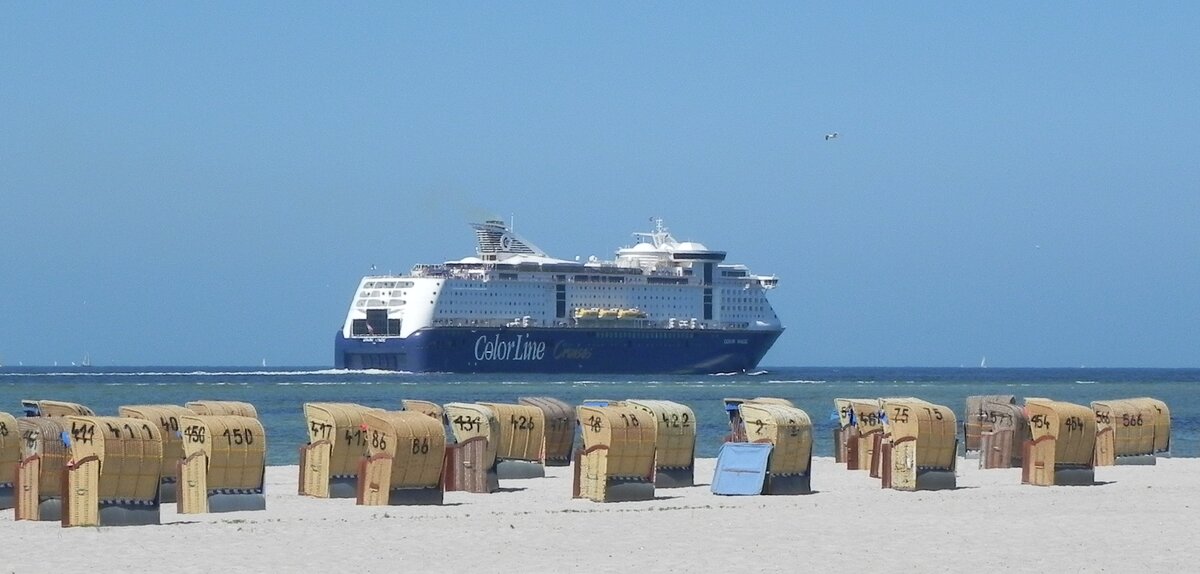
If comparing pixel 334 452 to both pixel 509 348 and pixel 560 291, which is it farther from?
pixel 560 291

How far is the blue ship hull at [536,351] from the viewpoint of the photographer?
97250mm

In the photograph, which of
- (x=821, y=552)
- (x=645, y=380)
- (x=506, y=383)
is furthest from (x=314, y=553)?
(x=645, y=380)

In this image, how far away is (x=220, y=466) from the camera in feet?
65.3

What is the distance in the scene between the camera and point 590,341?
330 feet

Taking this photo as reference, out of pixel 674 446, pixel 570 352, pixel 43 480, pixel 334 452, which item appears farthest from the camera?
pixel 570 352

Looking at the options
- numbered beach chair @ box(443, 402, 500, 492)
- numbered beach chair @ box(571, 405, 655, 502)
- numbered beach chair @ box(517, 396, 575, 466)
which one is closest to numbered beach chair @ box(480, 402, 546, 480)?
numbered beach chair @ box(443, 402, 500, 492)

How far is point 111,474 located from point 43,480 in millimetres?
1422

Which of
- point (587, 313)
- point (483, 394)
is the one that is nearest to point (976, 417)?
point (483, 394)

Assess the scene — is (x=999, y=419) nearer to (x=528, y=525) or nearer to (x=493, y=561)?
(x=528, y=525)

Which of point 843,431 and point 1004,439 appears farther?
point 843,431

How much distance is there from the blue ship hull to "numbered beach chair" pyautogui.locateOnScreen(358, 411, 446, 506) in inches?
2976

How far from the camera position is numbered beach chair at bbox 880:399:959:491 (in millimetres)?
23391

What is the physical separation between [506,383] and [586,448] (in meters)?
64.4

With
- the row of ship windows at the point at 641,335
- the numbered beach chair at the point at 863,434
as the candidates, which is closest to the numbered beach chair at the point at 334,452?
the numbered beach chair at the point at 863,434
